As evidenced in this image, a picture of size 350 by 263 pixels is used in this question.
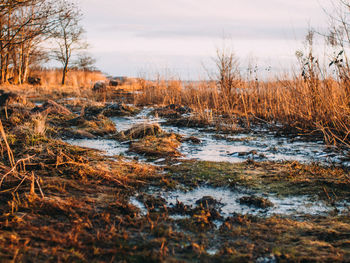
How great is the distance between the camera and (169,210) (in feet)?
7.52

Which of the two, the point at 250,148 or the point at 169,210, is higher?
the point at 250,148

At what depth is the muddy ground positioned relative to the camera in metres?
1.71

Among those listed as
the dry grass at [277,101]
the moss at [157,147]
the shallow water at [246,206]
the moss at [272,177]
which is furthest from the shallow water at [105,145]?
the dry grass at [277,101]

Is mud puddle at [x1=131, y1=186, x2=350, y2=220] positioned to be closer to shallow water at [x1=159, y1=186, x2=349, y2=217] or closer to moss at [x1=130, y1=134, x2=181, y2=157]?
shallow water at [x1=159, y1=186, x2=349, y2=217]

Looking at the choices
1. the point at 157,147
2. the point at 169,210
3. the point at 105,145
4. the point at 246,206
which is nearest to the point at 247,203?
the point at 246,206

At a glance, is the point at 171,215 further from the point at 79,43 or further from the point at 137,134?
the point at 79,43

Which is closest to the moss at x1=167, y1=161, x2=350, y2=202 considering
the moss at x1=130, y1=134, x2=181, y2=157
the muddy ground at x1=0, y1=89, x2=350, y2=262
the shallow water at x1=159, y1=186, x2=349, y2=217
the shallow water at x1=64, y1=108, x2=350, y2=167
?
the muddy ground at x1=0, y1=89, x2=350, y2=262

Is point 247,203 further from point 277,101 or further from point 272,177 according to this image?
point 277,101

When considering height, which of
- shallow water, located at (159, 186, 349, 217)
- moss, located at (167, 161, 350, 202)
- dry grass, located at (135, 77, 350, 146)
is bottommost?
shallow water, located at (159, 186, 349, 217)

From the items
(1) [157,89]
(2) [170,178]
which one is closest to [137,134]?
(2) [170,178]

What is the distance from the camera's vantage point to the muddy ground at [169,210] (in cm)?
171

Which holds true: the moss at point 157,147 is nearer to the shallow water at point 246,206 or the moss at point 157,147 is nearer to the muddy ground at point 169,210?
the muddy ground at point 169,210

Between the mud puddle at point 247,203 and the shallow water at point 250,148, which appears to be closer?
the mud puddle at point 247,203

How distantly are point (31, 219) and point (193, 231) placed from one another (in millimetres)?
1111
